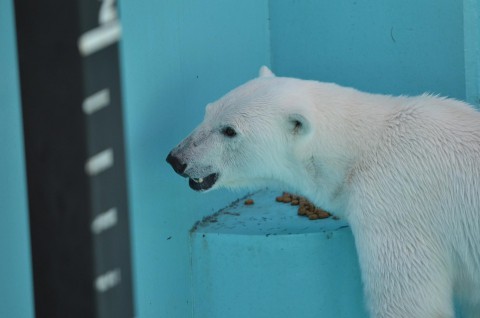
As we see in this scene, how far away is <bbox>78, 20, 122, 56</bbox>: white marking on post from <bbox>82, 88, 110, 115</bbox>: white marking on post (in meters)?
0.04

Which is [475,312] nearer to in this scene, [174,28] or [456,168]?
[456,168]

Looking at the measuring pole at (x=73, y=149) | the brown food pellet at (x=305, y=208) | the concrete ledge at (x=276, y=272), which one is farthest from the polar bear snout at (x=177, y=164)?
the measuring pole at (x=73, y=149)

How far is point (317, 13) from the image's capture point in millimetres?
3342

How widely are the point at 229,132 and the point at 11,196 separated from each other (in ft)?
→ 2.36

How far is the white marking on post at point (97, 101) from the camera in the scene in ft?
2.43

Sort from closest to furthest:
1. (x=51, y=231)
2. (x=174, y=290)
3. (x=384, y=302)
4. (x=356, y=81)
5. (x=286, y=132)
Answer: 1. (x=51, y=231)
2. (x=384, y=302)
3. (x=286, y=132)
4. (x=174, y=290)
5. (x=356, y=81)

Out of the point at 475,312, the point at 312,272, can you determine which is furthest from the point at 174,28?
the point at 475,312

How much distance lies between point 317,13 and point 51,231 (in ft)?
8.98

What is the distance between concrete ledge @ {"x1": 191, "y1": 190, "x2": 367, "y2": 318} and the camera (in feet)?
8.98

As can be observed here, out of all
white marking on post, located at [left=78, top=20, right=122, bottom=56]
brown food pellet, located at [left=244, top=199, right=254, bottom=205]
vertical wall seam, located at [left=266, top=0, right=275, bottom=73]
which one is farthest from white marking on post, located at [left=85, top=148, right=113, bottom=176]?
vertical wall seam, located at [left=266, top=0, right=275, bottom=73]

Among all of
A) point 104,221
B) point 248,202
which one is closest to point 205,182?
point 248,202

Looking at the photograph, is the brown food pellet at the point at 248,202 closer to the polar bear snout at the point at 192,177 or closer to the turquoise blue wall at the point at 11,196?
the polar bear snout at the point at 192,177

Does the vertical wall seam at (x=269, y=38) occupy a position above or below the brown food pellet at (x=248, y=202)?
above

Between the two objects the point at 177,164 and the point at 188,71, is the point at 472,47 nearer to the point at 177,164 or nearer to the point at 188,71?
the point at 188,71
